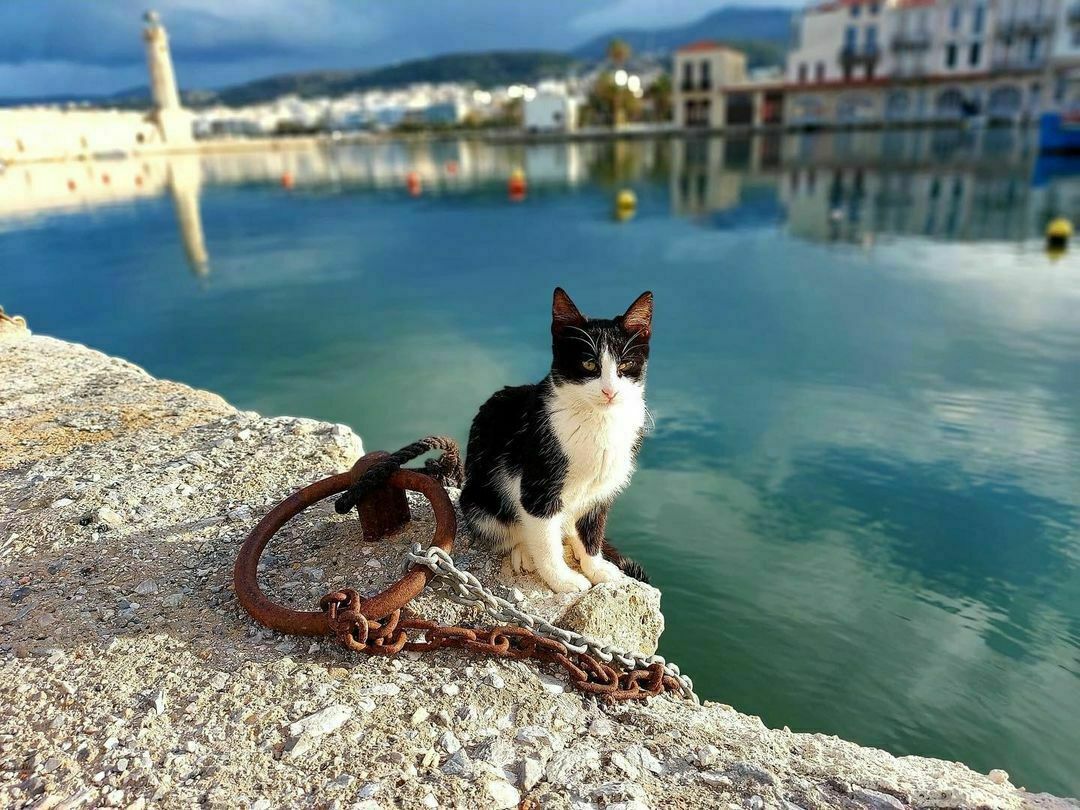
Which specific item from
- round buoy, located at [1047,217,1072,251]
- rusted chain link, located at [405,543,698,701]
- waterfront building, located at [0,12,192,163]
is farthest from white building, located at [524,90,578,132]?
rusted chain link, located at [405,543,698,701]

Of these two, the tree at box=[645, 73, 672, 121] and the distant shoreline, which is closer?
the distant shoreline

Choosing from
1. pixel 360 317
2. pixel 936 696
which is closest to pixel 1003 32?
pixel 360 317

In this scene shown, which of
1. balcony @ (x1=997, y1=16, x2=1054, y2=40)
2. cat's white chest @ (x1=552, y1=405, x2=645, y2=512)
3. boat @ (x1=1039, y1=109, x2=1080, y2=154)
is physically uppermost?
balcony @ (x1=997, y1=16, x2=1054, y2=40)

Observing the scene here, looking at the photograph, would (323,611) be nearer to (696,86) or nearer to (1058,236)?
(1058,236)

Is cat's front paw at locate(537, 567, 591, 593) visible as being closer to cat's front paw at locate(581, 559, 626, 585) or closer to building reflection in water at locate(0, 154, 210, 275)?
cat's front paw at locate(581, 559, 626, 585)

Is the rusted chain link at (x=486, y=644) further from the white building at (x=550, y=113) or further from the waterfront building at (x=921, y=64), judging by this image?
the white building at (x=550, y=113)

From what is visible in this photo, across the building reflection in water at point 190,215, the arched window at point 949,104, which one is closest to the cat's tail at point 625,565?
the building reflection in water at point 190,215
